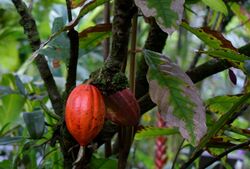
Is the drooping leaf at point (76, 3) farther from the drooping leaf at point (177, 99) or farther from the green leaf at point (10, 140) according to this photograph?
the green leaf at point (10, 140)

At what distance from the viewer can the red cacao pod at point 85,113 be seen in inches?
17.3

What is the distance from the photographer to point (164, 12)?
0.39 meters

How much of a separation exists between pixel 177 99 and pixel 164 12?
0.35 feet

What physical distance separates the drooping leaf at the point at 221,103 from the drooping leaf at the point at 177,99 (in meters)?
0.15

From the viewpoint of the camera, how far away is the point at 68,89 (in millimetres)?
549

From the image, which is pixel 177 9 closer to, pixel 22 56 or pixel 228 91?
pixel 22 56

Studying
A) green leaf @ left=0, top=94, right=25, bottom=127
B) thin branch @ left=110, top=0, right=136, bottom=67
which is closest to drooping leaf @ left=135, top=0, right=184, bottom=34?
thin branch @ left=110, top=0, right=136, bottom=67

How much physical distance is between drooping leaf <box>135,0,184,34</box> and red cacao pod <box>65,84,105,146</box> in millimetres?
103

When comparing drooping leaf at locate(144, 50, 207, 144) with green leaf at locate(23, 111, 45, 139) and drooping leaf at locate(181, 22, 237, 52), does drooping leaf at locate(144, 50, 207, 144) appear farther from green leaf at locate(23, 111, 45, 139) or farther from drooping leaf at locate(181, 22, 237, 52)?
green leaf at locate(23, 111, 45, 139)

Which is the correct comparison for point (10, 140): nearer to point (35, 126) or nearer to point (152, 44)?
point (35, 126)

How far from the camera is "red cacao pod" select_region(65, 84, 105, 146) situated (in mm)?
441

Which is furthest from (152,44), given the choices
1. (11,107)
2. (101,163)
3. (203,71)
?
(11,107)

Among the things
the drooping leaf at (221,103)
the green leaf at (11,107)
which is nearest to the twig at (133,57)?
the drooping leaf at (221,103)

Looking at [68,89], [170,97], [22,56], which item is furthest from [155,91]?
[22,56]
